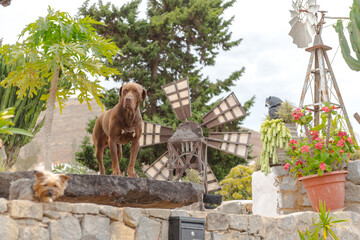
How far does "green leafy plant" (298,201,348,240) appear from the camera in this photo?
613 centimetres

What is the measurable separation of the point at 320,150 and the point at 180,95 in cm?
743

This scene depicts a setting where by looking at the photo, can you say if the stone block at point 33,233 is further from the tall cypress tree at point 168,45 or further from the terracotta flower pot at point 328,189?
the tall cypress tree at point 168,45

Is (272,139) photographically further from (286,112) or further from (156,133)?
(156,133)

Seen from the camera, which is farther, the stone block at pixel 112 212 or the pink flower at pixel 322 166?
the pink flower at pixel 322 166

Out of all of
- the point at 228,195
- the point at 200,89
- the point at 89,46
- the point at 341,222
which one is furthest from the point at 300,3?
the point at 200,89

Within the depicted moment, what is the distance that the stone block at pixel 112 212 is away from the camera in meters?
4.15

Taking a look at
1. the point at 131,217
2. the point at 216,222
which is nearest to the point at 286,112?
the point at 216,222

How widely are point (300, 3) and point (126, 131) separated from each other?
19.1 ft

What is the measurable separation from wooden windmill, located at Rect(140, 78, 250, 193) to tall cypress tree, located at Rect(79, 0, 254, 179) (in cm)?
285

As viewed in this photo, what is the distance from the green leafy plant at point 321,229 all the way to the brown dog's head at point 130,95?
283cm

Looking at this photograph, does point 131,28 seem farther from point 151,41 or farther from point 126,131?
point 126,131

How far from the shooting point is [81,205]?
3992 mm

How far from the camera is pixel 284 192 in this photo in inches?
312

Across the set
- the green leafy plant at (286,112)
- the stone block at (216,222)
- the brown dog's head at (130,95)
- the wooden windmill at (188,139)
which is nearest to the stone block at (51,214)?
the brown dog's head at (130,95)
